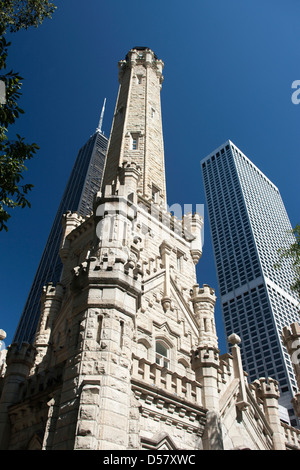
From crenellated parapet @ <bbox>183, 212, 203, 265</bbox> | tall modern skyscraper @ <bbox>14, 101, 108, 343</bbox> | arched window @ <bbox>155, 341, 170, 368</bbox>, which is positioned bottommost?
arched window @ <bbox>155, 341, 170, 368</bbox>

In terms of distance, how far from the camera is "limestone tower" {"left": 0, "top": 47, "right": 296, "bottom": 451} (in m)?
11.7

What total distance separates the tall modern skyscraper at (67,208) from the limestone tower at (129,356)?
7465 cm

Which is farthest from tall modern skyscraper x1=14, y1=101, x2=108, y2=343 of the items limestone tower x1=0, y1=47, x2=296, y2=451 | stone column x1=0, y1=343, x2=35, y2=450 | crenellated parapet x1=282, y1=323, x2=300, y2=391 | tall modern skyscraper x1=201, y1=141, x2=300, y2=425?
crenellated parapet x1=282, y1=323, x2=300, y2=391

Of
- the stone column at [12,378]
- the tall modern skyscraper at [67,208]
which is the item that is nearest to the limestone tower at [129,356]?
the stone column at [12,378]

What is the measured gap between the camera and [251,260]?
141500 millimetres

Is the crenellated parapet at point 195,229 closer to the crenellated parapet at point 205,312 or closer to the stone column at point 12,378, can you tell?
the crenellated parapet at point 205,312

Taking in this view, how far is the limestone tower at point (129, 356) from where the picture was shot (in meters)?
11.7

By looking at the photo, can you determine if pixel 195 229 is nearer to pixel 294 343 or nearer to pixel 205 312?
pixel 205 312

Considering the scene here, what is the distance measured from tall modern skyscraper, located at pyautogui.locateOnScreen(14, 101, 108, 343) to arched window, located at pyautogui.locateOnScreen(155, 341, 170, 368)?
78.1m

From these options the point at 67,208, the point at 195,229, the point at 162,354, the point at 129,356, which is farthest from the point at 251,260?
the point at 129,356

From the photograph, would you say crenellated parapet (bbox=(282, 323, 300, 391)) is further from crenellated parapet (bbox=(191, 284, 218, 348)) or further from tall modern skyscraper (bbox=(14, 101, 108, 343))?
tall modern skyscraper (bbox=(14, 101, 108, 343))

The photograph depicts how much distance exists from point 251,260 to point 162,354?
12797 centimetres
